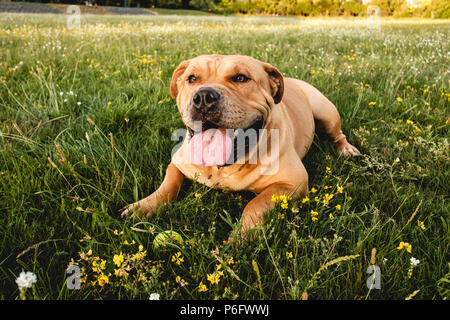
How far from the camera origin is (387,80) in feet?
13.5

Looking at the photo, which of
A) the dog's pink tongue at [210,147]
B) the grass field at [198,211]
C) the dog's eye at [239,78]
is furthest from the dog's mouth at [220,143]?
the dog's eye at [239,78]

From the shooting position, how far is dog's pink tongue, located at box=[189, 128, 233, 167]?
2.12m

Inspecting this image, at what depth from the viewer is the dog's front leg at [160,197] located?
1.92m

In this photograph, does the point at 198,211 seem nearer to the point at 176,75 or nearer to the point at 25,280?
the point at 25,280

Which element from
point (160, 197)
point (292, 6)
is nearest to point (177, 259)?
point (160, 197)

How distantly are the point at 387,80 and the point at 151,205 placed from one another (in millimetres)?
3687

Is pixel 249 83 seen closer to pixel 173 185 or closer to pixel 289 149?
pixel 289 149

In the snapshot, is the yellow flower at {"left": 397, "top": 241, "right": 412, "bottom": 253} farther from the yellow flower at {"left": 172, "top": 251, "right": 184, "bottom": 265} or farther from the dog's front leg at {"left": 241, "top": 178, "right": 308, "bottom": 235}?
the yellow flower at {"left": 172, "top": 251, "right": 184, "bottom": 265}

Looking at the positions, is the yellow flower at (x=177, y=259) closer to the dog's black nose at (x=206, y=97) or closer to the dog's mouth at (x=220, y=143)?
the dog's mouth at (x=220, y=143)

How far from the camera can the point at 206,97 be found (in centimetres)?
200

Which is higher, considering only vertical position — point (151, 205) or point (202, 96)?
point (202, 96)

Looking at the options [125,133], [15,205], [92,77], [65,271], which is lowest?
[65,271]

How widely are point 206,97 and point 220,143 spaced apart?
13.3 inches

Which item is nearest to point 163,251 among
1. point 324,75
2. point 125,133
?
point 125,133
